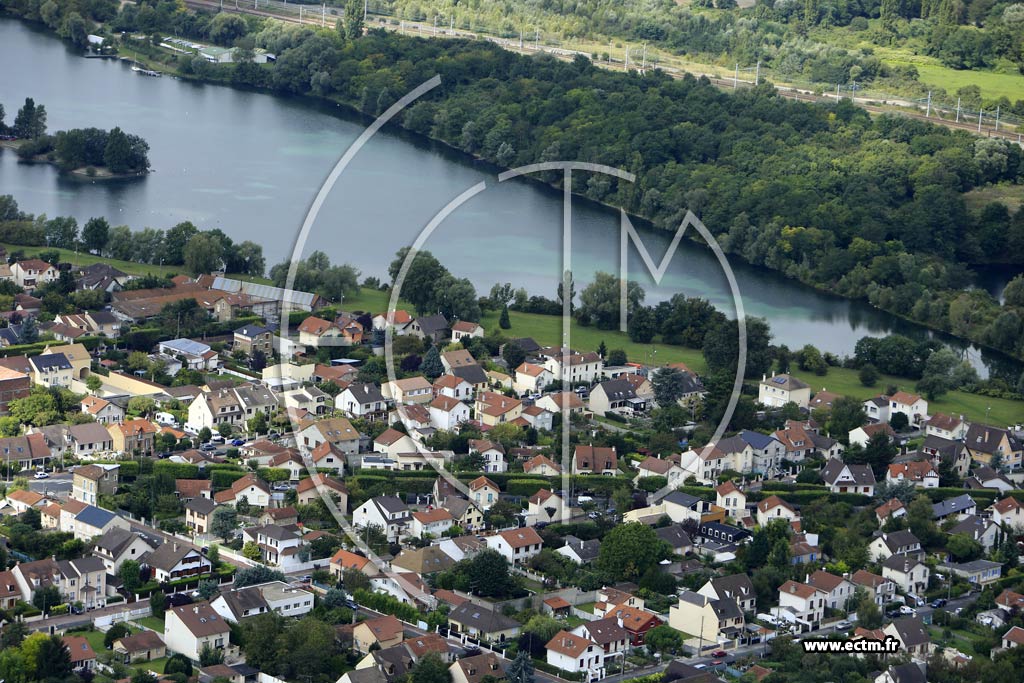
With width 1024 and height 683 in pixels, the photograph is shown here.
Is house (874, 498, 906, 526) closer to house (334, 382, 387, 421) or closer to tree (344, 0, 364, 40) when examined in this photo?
house (334, 382, 387, 421)

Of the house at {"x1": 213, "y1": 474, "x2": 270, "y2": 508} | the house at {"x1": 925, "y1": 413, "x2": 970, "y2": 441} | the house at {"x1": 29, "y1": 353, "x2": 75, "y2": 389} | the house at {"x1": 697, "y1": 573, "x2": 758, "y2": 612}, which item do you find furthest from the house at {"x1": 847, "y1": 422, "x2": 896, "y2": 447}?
the house at {"x1": 29, "y1": 353, "x2": 75, "y2": 389}

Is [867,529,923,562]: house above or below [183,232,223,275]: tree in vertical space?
below

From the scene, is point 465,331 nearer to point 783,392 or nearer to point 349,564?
point 783,392

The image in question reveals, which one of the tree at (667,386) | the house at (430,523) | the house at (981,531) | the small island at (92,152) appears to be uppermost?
the small island at (92,152)

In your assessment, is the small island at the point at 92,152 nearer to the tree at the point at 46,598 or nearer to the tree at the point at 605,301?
the tree at the point at 605,301

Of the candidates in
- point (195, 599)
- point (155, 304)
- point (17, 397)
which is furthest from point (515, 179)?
point (195, 599)

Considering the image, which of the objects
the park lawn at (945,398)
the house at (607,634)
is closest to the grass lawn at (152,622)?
the house at (607,634)
